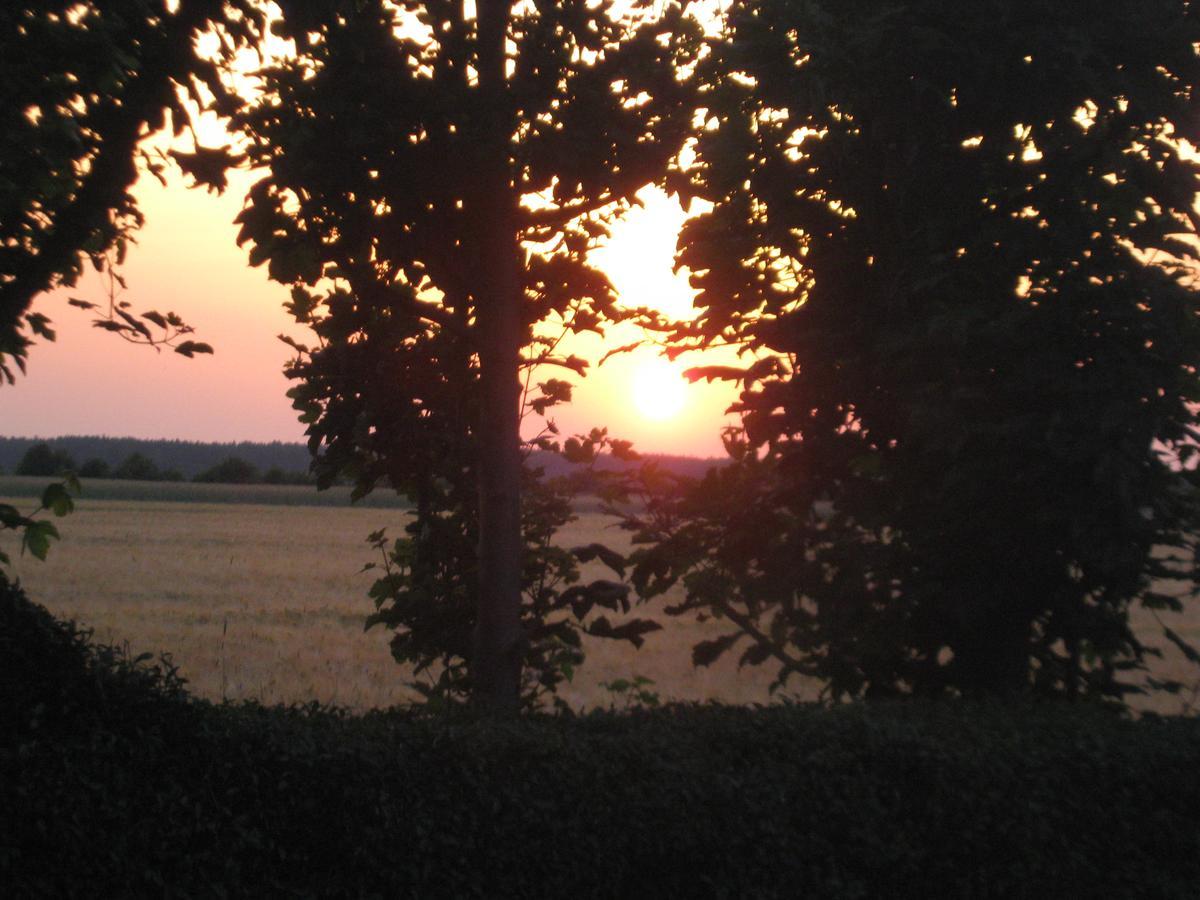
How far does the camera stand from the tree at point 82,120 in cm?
581

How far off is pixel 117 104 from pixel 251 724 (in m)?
3.86

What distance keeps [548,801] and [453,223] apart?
167 inches

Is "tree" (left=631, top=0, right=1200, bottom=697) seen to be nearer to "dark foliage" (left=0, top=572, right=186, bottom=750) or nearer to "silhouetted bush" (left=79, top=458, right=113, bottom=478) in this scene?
"dark foliage" (left=0, top=572, right=186, bottom=750)

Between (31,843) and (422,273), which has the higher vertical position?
(422,273)

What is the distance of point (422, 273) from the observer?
7.73 metres

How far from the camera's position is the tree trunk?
745 centimetres

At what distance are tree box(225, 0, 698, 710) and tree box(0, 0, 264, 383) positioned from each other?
0.49 m

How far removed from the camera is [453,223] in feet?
24.7

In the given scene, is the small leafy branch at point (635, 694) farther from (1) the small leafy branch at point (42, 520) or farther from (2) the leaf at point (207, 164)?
(2) the leaf at point (207, 164)

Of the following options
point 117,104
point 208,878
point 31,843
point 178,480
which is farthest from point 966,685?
point 178,480

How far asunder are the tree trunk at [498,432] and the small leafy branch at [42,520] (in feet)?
8.80

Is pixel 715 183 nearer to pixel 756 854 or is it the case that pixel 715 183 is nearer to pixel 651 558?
pixel 651 558

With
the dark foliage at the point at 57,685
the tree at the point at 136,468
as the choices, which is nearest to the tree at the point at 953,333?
the dark foliage at the point at 57,685

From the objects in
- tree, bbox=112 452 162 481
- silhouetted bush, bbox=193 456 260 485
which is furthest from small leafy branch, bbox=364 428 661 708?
tree, bbox=112 452 162 481
